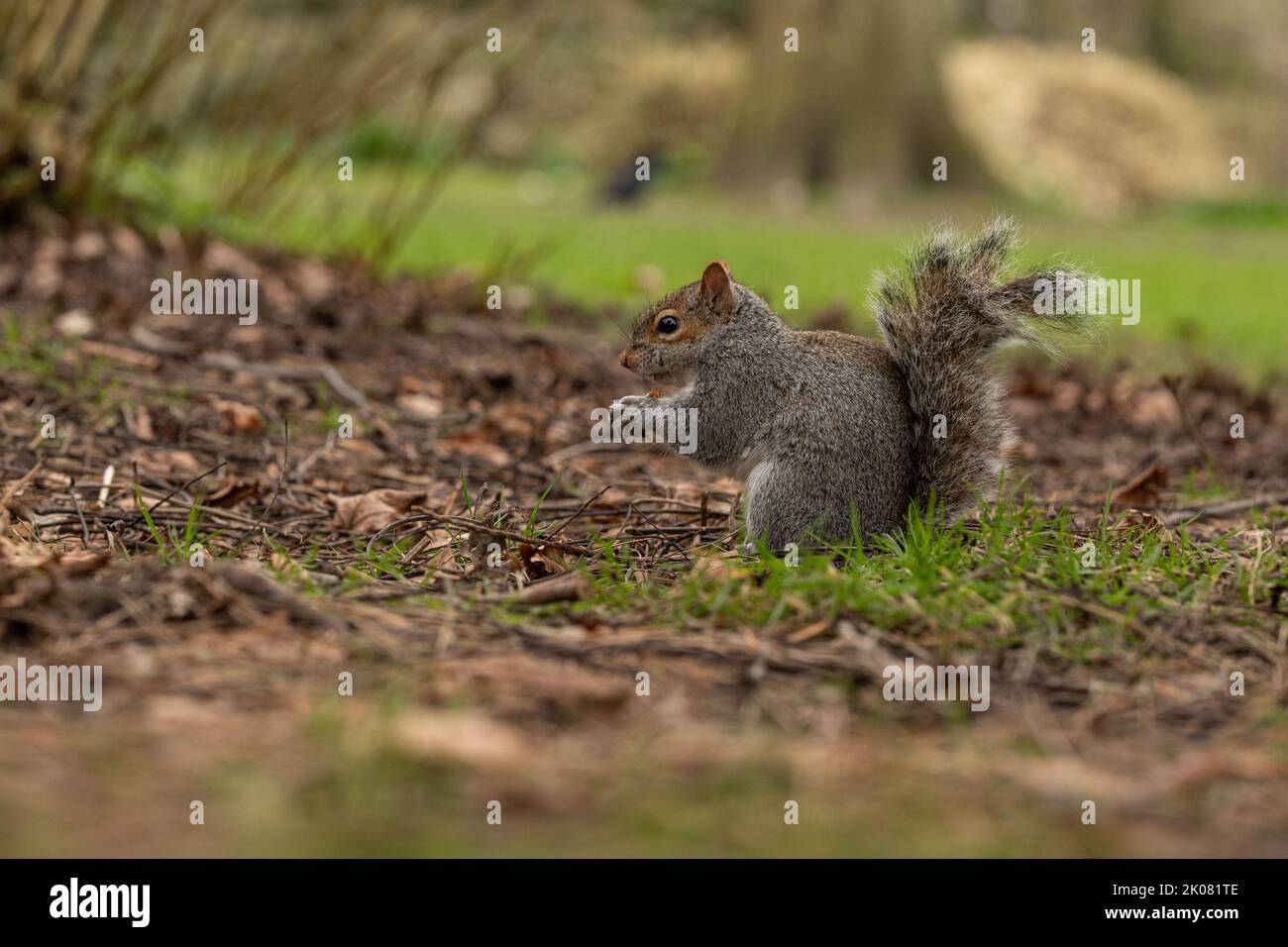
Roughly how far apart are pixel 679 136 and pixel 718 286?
23106 millimetres

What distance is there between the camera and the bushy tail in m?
3.06

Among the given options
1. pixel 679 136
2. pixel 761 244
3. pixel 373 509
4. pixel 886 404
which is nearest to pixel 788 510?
pixel 886 404

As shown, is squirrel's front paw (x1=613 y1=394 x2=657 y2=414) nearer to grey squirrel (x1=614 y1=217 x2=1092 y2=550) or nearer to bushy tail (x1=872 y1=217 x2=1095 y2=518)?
grey squirrel (x1=614 y1=217 x2=1092 y2=550)

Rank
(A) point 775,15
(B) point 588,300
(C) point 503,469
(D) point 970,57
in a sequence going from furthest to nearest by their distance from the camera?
(D) point 970,57
(A) point 775,15
(B) point 588,300
(C) point 503,469

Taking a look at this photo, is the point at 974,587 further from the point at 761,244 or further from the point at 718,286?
the point at 761,244

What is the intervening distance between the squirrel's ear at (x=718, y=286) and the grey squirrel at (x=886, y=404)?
0.13 metres

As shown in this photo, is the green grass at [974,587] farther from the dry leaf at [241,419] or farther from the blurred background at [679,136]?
the dry leaf at [241,419]

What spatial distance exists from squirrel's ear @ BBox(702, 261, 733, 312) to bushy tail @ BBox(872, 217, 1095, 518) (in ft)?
1.31

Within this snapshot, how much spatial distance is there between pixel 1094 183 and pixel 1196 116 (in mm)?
4005

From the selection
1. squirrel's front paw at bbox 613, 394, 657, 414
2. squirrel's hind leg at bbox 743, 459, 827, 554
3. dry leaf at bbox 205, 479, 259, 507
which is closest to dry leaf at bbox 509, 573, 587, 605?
squirrel's hind leg at bbox 743, 459, 827, 554

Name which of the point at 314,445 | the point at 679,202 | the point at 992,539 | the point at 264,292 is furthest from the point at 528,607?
the point at 679,202

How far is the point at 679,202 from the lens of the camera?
61.9 ft

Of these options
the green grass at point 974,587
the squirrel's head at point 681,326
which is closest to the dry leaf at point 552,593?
the green grass at point 974,587

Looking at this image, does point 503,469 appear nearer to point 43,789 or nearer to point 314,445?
point 314,445
